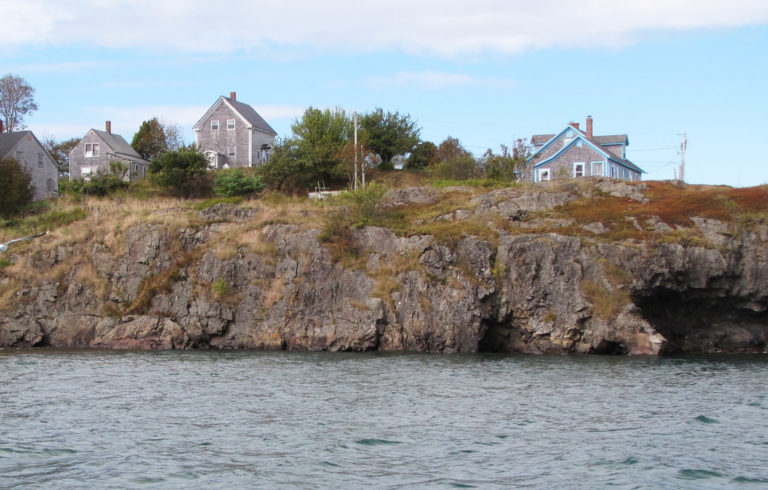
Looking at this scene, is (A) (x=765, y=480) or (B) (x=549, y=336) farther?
(B) (x=549, y=336)

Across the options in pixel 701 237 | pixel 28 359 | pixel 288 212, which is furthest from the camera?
pixel 288 212

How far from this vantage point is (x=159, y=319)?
4038 centimetres

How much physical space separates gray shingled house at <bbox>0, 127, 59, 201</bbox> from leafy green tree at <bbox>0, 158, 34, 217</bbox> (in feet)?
36.4

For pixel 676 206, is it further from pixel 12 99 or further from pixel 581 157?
pixel 12 99

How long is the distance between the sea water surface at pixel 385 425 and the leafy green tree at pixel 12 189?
2696cm

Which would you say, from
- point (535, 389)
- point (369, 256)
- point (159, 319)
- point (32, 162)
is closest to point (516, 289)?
point (369, 256)

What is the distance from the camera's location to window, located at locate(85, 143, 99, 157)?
263 feet

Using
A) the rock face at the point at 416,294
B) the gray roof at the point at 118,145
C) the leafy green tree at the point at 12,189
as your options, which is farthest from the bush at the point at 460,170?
the gray roof at the point at 118,145

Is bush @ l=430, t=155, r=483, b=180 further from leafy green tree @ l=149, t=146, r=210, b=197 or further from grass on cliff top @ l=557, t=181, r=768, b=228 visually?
leafy green tree @ l=149, t=146, r=210, b=197

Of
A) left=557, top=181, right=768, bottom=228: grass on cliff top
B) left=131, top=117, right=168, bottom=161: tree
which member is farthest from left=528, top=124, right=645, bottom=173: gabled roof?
left=131, top=117, right=168, bottom=161: tree

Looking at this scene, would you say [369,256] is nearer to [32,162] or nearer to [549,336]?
[549,336]

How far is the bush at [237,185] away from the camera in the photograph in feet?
196

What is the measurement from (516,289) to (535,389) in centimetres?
1322

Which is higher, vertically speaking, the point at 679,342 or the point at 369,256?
the point at 369,256
